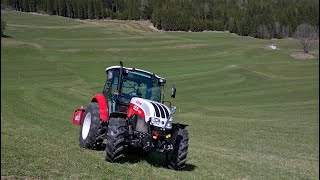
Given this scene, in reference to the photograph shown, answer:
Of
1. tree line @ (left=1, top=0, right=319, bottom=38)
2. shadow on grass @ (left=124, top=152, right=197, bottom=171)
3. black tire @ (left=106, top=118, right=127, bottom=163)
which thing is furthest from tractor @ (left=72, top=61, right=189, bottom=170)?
tree line @ (left=1, top=0, right=319, bottom=38)

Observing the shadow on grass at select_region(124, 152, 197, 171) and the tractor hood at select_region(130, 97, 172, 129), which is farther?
the shadow on grass at select_region(124, 152, 197, 171)

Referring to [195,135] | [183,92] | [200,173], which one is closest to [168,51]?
[183,92]

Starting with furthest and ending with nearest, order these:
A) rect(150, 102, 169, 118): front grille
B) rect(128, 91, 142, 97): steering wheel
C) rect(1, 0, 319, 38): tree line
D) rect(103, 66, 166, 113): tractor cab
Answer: rect(1, 0, 319, 38): tree line
rect(128, 91, 142, 97): steering wheel
rect(103, 66, 166, 113): tractor cab
rect(150, 102, 169, 118): front grille

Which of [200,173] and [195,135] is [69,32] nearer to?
[195,135]

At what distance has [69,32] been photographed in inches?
3664

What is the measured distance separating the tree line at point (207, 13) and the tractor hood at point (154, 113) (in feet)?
252

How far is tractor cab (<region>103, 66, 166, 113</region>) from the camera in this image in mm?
12359

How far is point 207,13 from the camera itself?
15225 centimetres

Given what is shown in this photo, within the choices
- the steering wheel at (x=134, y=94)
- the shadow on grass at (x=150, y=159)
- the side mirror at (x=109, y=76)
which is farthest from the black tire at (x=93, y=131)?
the steering wheel at (x=134, y=94)

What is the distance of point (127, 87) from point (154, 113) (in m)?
2.02

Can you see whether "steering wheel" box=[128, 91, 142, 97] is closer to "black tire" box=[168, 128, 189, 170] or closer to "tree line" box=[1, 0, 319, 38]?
"black tire" box=[168, 128, 189, 170]

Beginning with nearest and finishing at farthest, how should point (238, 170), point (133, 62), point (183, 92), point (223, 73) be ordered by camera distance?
point (238, 170) < point (183, 92) < point (223, 73) < point (133, 62)

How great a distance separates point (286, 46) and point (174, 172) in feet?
268

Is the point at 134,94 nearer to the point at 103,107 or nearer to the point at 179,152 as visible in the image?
the point at 103,107
